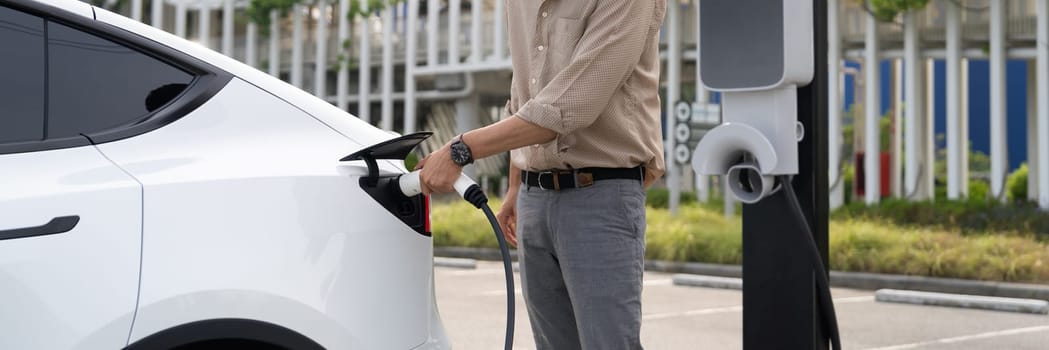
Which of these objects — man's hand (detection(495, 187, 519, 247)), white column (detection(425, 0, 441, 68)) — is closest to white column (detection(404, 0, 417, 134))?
white column (detection(425, 0, 441, 68))

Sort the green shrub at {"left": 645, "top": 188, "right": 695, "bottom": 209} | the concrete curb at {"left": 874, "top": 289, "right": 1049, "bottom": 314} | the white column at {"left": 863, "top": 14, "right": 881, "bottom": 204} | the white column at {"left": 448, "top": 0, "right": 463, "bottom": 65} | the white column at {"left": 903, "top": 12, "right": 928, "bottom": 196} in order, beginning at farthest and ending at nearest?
the white column at {"left": 448, "top": 0, "right": 463, "bottom": 65}, the green shrub at {"left": 645, "top": 188, "right": 695, "bottom": 209}, the white column at {"left": 863, "top": 14, "right": 881, "bottom": 204}, the white column at {"left": 903, "top": 12, "right": 928, "bottom": 196}, the concrete curb at {"left": 874, "top": 289, "right": 1049, "bottom": 314}

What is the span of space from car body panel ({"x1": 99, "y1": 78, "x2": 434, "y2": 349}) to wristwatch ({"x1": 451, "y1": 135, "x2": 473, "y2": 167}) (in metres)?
0.19

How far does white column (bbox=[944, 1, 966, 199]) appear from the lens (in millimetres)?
19406

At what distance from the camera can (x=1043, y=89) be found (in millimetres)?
17953

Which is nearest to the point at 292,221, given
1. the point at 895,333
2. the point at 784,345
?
the point at 784,345

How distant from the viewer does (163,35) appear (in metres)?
2.43

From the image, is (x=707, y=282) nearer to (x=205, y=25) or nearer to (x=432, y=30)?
(x=432, y=30)

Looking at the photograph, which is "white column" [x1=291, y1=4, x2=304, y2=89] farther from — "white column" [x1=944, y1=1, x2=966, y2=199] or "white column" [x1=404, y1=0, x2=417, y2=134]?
"white column" [x1=944, y1=1, x2=966, y2=199]

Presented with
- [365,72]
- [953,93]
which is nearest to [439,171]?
[953,93]

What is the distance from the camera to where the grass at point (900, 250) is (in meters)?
10.3

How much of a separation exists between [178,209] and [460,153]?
0.61 m

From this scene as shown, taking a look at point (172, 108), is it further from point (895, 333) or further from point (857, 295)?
point (857, 295)

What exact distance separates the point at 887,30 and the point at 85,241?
20.9m

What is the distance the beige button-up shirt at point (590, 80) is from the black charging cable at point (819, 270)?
0.38 meters
